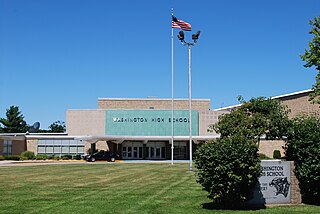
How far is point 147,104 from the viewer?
69812 mm

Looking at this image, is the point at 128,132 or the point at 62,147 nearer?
the point at 62,147

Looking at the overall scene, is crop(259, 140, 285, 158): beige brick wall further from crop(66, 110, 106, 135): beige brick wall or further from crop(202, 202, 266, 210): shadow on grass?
crop(202, 202, 266, 210): shadow on grass

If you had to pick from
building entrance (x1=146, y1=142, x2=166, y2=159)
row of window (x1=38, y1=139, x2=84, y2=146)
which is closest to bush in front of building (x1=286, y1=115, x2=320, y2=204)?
building entrance (x1=146, y1=142, x2=166, y2=159)

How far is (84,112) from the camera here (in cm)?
6469

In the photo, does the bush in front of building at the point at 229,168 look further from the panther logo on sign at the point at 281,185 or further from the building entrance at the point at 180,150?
the building entrance at the point at 180,150

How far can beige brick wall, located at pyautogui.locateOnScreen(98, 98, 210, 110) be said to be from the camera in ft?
227

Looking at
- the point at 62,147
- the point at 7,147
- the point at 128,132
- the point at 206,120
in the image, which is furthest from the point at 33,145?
the point at 206,120

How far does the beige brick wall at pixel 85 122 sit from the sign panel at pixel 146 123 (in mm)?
1090

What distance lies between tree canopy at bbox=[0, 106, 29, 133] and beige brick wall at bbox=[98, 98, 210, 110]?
4120cm

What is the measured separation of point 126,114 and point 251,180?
52167 mm

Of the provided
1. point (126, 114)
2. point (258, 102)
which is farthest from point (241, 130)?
point (126, 114)

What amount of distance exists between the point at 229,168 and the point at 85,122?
54.7m

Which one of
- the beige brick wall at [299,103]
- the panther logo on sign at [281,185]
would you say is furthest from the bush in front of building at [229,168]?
the beige brick wall at [299,103]

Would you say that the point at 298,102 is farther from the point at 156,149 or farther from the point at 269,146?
the point at 156,149
